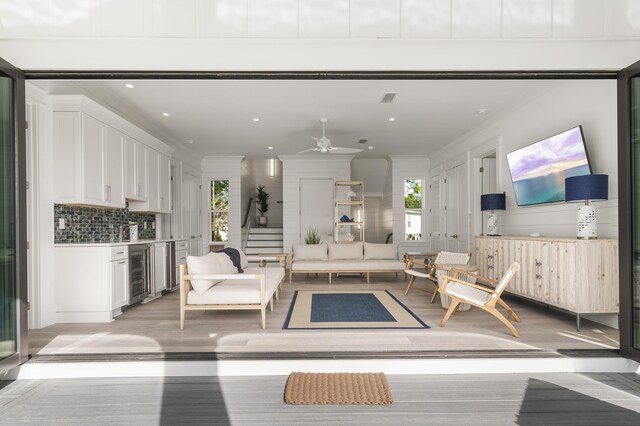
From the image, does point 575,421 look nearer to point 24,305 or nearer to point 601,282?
point 601,282

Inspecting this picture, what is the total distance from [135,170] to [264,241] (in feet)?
16.9

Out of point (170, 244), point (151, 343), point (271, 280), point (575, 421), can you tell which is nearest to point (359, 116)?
point (271, 280)

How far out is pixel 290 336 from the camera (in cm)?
352

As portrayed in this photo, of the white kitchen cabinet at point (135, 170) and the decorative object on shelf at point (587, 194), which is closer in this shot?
the decorative object on shelf at point (587, 194)

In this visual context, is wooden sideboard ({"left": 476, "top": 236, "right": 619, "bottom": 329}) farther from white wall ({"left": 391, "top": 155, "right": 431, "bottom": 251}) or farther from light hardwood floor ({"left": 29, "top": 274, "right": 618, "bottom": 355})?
white wall ({"left": 391, "top": 155, "right": 431, "bottom": 251})

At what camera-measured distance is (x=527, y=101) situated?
512cm

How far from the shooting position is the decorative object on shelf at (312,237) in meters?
9.06

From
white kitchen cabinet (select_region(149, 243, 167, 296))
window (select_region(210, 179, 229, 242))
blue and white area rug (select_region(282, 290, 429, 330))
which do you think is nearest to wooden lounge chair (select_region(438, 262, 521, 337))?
blue and white area rug (select_region(282, 290, 429, 330))

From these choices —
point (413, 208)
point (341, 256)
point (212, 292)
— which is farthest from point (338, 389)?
point (413, 208)

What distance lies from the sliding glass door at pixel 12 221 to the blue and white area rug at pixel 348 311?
2.20 metres

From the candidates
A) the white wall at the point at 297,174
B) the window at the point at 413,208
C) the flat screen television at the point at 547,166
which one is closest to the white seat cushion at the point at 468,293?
the flat screen television at the point at 547,166

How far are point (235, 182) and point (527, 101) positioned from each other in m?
6.52

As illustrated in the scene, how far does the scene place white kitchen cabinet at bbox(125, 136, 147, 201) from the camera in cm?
520

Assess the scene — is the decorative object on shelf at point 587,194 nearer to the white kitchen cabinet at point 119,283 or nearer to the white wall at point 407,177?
the white kitchen cabinet at point 119,283
